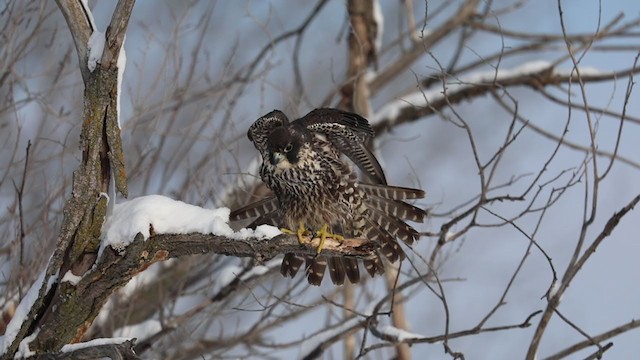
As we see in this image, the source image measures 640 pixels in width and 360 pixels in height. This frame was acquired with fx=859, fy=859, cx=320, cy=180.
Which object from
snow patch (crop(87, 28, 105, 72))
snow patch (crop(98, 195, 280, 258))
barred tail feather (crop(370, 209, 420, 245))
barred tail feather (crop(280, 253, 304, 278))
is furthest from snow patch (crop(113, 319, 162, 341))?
snow patch (crop(87, 28, 105, 72))

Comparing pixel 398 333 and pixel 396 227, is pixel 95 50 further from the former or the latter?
pixel 398 333

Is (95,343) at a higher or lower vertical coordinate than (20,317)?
lower

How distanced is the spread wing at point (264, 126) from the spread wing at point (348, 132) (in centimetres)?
22

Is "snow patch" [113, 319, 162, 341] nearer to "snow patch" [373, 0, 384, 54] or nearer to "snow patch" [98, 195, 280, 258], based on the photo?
"snow patch" [98, 195, 280, 258]

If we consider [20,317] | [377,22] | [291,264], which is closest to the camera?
[20,317]

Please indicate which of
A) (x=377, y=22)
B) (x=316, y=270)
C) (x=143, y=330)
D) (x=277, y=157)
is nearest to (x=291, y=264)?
(x=316, y=270)

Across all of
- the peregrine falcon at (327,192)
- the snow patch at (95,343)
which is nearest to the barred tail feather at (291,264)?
the peregrine falcon at (327,192)

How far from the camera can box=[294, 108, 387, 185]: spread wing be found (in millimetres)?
5422

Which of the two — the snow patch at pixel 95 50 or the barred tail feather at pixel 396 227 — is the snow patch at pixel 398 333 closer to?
the barred tail feather at pixel 396 227

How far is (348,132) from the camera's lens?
5.45 m

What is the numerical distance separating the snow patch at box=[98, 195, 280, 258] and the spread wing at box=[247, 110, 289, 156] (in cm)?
129

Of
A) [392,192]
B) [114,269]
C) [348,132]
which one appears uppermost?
[348,132]

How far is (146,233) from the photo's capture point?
377 centimetres

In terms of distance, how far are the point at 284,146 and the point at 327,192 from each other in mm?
419
